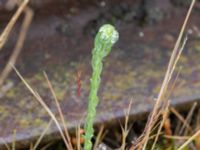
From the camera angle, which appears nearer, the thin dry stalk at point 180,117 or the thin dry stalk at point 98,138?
the thin dry stalk at point 98,138

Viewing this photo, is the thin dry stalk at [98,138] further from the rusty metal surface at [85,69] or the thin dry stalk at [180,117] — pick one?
the thin dry stalk at [180,117]

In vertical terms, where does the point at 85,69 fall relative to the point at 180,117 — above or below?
above

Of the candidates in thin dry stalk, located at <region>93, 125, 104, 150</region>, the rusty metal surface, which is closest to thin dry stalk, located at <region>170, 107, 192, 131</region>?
the rusty metal surface

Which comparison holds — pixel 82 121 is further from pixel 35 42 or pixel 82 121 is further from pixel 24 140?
Result: pixel 35 42

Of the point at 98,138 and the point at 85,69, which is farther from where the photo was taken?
the point at 85,69

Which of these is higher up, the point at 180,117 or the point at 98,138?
the point at 98,138

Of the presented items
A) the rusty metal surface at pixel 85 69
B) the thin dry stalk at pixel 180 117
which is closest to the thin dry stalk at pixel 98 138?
the rusty metal surface at pixel 85 69

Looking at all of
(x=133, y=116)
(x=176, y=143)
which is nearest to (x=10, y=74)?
(x=133, y=116)

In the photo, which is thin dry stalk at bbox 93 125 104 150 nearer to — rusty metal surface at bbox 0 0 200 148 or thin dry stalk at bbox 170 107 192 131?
rusty metal surface at bbox 0 0 200 148

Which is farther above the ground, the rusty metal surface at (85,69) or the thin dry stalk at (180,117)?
the rusty metal surface at (85,69)
